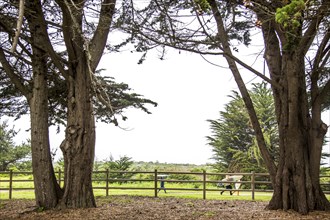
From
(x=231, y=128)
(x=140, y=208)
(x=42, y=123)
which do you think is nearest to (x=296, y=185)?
(x=140, y=208)

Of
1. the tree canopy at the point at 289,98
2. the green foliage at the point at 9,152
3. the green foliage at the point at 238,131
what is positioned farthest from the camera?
the green foliage at the point at 9,152

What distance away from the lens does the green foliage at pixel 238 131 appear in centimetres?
2866

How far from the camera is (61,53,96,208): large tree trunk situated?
389 inches

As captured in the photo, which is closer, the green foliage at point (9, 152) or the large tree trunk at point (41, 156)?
the large tree trunk at point (41, 156)

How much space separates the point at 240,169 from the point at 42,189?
62.7 ft

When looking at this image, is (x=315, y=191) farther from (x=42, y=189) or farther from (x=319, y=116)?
(x=42, y=189)

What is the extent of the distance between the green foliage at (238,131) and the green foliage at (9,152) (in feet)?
47.5

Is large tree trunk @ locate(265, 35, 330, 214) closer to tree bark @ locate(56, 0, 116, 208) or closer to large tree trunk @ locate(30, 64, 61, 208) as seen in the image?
tree bark @ locate(56, 0, 116, 208)

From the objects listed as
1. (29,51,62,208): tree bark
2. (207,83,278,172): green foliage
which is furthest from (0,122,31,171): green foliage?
(29,51,62,208): tree bark

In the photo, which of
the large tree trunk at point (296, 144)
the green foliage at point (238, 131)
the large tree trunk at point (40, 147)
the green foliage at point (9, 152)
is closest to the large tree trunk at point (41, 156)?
the large tree trunk at point (40, 147)

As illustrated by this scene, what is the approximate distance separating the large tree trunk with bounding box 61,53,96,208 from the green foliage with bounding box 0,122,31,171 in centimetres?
2393

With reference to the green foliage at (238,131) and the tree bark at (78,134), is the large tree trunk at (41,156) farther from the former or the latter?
the green foliage at (238,131)

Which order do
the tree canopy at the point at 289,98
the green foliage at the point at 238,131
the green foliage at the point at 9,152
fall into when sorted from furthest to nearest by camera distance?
the green foliage at the point at 9,152, the green foliage at the point at 238,131, the tree canopy at the point at 289,98

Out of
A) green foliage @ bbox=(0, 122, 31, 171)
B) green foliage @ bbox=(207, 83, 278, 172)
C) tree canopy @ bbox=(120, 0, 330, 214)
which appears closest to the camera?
tree canopy @ bbox=(120, 0, 330, 214)
